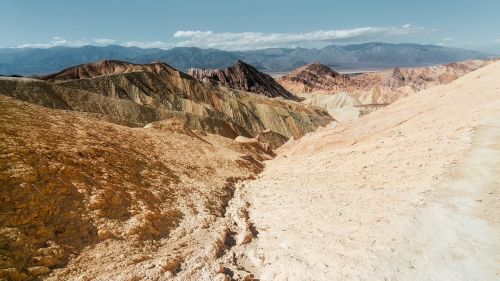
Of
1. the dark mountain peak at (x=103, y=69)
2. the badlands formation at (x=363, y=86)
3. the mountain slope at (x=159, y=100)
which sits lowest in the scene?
the badlands formation at (x=363, y=86)

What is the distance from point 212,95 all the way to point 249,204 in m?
67.2

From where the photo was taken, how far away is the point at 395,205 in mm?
12750

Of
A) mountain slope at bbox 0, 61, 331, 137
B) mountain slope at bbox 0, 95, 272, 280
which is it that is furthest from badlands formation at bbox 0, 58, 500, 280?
mountain slope at bbox 0, 61, 331, 137

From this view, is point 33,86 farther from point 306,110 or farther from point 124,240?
point 306,110

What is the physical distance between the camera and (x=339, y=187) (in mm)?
16297

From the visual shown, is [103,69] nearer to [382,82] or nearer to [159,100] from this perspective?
[159,100]

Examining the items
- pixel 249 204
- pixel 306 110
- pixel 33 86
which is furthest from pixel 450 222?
pixel 306 110

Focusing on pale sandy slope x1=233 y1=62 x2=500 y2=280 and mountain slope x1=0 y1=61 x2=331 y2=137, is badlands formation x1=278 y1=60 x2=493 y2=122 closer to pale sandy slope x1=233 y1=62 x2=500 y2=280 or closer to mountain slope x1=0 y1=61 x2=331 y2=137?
mountain slope x1=0 y1=61 x2=331 y2=137

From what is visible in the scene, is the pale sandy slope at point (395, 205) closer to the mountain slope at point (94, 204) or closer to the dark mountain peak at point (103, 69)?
the mountain slope at point (94, 204)

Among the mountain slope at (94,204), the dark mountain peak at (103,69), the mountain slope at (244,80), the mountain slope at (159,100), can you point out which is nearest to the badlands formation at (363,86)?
the mountain slope at (244,80)

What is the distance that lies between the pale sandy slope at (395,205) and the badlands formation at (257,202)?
55 mm

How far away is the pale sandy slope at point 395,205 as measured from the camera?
9727mm

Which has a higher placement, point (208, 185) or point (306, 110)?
point (208, 185)

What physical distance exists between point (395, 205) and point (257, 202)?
5.98 m
